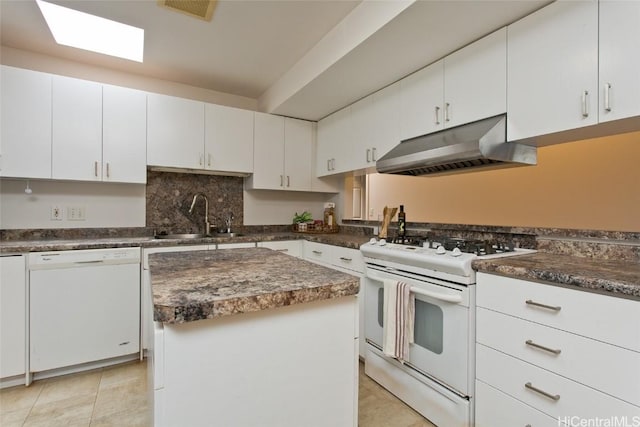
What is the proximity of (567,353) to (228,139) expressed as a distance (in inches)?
111

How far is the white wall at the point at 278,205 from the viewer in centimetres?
337

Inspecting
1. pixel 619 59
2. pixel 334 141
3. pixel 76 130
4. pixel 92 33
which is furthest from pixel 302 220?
pixel 619 59

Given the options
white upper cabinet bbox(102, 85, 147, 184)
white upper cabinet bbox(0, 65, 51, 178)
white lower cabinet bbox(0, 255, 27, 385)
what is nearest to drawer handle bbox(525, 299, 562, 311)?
white upper cabinet bbox(102, 85, 147, 184)

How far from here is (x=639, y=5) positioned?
3.96 ft

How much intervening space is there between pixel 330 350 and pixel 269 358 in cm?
21

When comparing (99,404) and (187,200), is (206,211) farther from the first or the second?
(99,404)

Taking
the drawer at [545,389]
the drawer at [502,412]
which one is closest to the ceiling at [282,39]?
the drawer at [545,389]

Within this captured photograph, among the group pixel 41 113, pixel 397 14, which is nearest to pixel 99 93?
pixel 41 113

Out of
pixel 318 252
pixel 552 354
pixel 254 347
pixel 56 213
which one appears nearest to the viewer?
pixel 254 347

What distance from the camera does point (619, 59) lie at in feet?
4.15

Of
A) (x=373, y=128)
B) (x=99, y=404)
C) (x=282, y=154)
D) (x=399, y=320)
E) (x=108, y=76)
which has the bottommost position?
(x=99, y=404)

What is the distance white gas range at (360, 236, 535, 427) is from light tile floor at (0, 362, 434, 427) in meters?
0.11

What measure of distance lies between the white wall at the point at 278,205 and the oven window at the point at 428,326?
2.04 meters

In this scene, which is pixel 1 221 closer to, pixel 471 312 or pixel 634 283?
pixel 471 312
